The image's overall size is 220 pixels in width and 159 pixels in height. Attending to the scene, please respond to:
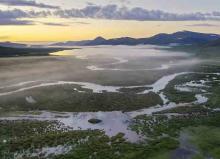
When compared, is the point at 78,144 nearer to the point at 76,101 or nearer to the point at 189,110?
the point at 189,110

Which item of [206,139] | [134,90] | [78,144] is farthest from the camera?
[134,90]

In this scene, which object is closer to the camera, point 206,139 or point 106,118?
point 206,139

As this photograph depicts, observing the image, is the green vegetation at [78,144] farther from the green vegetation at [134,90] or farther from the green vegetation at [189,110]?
the green vegetation at [134,90]

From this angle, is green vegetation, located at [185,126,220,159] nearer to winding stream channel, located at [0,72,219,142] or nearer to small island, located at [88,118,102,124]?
winding stream channel, located at [0,72,219,142]

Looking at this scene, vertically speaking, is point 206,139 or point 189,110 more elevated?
point 206,139

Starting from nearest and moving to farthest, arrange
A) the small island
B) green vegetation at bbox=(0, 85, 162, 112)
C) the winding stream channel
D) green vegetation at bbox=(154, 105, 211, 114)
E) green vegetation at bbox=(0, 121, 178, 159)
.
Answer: green vegetation at bbox=(0, 121, 178, 159), the winding stream channel, the small island, green vegetation at bbox=(154, 105, 211, 114), green vegetation at bbox=(0, 85, 162, 112)

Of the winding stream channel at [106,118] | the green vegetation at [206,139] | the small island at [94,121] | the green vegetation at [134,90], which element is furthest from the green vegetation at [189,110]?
the green vegetation at [134,90]

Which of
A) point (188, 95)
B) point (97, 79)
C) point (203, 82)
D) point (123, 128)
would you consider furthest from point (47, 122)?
point (203, 82)

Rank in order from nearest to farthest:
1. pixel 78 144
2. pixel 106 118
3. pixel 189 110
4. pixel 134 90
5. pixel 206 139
A: pixel 78 144 < pixel 206 139 < pixel 106 118 < pixel 189 110 < pixel 134 90

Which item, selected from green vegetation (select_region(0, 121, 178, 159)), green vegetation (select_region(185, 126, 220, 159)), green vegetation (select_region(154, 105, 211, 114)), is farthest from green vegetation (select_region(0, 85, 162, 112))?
green vegetation (select_region(185, 126, 220, 159))

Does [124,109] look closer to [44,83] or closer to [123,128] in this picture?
[123,128]

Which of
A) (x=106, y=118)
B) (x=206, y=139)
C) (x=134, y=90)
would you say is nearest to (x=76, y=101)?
(x=106, y=118)

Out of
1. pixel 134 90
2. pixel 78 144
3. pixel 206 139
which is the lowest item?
pixel 134 90
